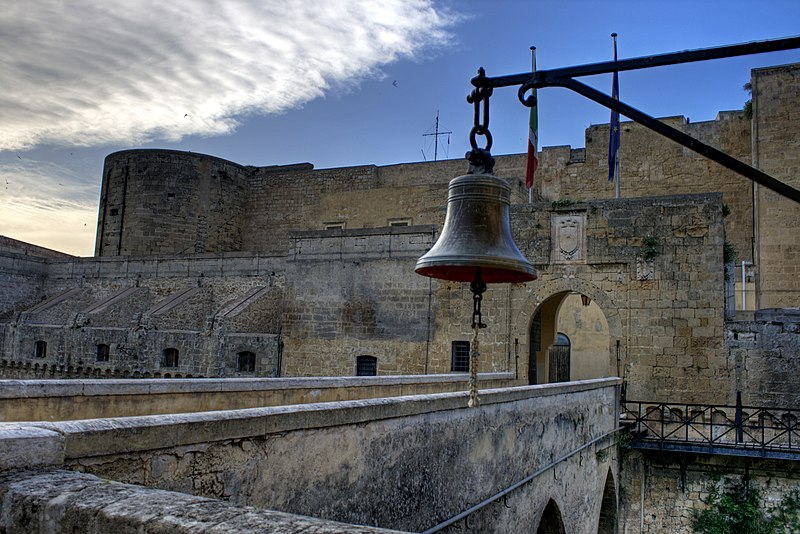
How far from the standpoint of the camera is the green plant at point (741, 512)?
13.5 metres

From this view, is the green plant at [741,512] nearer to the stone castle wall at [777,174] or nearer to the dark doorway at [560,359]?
the stone castle wall at [777,174]

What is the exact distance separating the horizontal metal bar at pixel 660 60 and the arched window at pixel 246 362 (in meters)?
17.3

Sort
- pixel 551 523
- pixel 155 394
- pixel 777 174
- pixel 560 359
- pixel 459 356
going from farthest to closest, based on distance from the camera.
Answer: pixel 560 359 < pixel 777 174 < pixel 459 356 < pixel 551 523 < pixel 155 394

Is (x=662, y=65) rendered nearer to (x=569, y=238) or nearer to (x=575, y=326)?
(x=569, y=238)

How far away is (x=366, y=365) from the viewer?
19609 mm

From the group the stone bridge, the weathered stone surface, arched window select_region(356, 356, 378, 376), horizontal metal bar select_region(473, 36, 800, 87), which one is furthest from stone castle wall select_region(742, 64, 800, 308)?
the weathered stone surface

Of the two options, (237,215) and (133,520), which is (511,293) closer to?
(133,520)

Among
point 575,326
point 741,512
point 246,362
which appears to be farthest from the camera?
point 575,326

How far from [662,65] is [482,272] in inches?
103

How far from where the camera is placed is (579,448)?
10930 millimetres

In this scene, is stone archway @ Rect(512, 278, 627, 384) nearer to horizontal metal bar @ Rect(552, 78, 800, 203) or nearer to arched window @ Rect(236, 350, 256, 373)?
arched window @ Rect(236, 350, 256, 373)

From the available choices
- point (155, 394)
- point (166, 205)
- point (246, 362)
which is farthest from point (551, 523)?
point (166, 205)

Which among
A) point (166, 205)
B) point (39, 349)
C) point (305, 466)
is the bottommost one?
point (39, 349)

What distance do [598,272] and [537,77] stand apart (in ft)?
46.4
